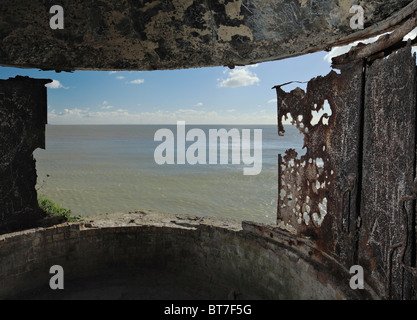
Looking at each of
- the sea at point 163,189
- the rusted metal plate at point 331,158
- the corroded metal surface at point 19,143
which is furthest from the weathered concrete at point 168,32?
the sea at point 163,189

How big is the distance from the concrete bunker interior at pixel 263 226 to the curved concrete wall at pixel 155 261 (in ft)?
0.06

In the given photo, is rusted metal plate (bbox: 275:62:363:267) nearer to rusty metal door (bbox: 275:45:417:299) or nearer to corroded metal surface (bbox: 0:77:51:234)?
rusty metal door (bbox: 275:45:417:299)

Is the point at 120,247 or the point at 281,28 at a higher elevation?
the point at 281,28

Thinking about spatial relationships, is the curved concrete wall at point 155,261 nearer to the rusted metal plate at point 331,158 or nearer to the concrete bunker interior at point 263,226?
the concrete bunker interior at point 263,226

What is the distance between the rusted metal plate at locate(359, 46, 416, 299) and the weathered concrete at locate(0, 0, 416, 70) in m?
0.96

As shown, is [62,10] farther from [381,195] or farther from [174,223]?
[381,195]

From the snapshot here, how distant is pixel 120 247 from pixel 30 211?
1519 mm

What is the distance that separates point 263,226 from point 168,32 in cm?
302

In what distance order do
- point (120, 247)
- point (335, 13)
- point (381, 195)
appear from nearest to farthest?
1. point (381, 195)
2. point (335, 13)
3. point (120, 247)

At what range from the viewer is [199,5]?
377 centimetres

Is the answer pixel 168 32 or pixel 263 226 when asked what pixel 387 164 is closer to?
pixel 263 226

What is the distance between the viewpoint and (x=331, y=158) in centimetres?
307

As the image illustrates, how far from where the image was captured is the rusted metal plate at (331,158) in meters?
2.79

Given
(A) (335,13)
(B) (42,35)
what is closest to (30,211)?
(B) (42,35)
